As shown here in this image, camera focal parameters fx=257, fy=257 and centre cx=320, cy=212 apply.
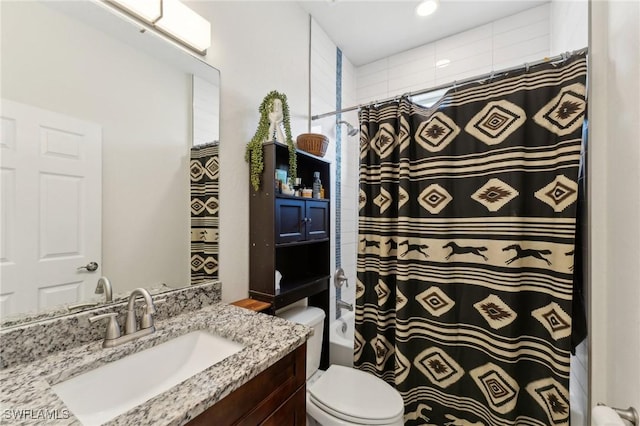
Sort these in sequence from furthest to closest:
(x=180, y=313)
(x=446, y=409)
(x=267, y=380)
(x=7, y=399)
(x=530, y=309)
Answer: (x=446, y=409) → (x=530, y=309) → (x=180, y=313) → (x=267, y=380) → (x=7, y=399)

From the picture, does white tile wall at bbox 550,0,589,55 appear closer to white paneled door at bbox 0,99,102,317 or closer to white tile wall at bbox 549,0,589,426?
white tile wall at bbox 549,0,589,426

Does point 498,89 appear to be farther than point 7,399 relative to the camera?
Yes

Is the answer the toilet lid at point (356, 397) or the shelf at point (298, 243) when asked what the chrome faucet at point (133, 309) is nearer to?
the shelf at point (298, 243)

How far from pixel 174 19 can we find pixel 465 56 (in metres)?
2.14

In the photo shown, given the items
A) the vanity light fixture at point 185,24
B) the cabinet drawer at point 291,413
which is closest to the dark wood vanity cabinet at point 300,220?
the cabinet drawer at point 291,413

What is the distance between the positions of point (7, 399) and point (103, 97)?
0.89 m

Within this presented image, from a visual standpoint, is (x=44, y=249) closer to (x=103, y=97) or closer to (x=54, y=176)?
(x=54, y=176)

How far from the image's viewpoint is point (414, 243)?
59.2 inches

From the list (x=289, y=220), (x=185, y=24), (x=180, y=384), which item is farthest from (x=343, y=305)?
(x=185, y=24)

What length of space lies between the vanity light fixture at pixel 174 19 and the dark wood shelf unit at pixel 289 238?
545 millimetres

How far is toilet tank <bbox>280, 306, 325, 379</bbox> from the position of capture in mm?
1556

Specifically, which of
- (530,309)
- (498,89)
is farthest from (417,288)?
(498,89)

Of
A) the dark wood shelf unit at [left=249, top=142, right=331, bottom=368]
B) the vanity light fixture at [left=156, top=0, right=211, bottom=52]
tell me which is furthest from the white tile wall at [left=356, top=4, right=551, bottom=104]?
the vanity light fixture at [left=156, top=0, right=211, bottom=52]

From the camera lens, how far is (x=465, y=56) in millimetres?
2117
